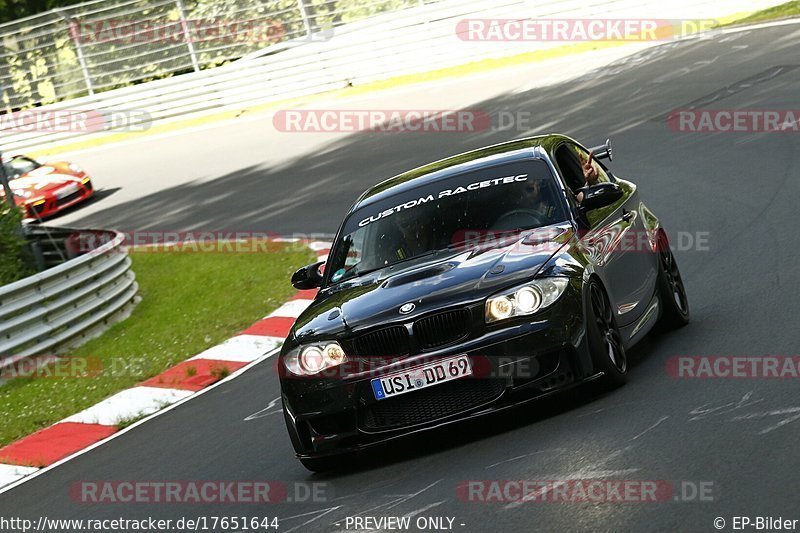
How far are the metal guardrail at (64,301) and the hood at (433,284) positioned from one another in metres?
5.52

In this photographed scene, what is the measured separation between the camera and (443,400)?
6.72 meters

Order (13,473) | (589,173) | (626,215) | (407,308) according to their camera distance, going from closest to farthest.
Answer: (407,308) → (626,215) → (589,173) → (13,473)

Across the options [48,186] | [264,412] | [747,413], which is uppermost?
[747,413]

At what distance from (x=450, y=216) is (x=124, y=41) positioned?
2354 cm

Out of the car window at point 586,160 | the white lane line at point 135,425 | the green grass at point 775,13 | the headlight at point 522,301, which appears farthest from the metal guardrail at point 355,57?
the headlight at point 522,301

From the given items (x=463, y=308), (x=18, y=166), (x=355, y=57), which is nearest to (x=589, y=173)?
(x=463, y=308)

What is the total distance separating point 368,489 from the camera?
21.5ft

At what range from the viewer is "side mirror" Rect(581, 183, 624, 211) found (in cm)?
775

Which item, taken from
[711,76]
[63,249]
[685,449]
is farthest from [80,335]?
[711,76]

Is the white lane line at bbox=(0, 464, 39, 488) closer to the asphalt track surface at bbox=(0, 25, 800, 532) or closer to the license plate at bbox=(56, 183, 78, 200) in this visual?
the asphalt track surface at bbox=(0, 25, 800, 532)

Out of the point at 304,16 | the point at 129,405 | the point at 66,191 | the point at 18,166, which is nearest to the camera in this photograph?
the point at 129,405

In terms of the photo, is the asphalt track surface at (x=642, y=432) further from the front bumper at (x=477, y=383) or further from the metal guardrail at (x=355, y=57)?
the metal guardrail at (x=355, y=57)

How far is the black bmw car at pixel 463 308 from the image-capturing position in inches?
264

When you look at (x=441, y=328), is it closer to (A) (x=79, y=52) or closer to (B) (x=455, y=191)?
(B) (x=455, y=191)
